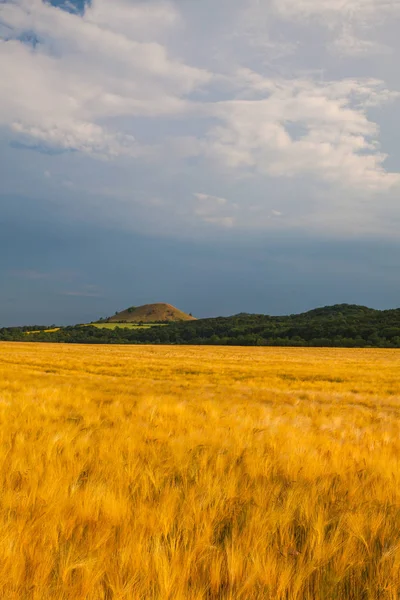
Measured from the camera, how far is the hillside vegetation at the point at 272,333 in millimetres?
91000

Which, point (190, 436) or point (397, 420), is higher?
point (190, 436)

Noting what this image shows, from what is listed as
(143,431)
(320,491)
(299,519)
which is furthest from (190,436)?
(299,519)

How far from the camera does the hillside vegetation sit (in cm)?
9100

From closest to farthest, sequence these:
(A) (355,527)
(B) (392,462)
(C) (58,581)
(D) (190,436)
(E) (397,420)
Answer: (C) (58,581) → (A) (355,527) → (B) (392,462) → (D) (190,436) → (E) (397,420)

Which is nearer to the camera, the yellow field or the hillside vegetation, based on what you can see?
the yellow field

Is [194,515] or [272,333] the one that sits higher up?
[194,515]

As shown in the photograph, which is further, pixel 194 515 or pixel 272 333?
pixel 272 333

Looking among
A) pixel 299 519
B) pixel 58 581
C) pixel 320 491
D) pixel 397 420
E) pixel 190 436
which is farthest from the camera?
pixel 397 420

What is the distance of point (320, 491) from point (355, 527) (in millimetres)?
900

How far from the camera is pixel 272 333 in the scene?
4323 inches

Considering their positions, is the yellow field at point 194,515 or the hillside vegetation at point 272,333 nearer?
the yellow field at point 194,515

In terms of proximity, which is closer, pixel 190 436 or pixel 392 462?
pixel 392 462

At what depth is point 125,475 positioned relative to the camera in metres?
3.62

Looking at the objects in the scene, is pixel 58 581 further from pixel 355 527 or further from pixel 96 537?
pixel 355 527
